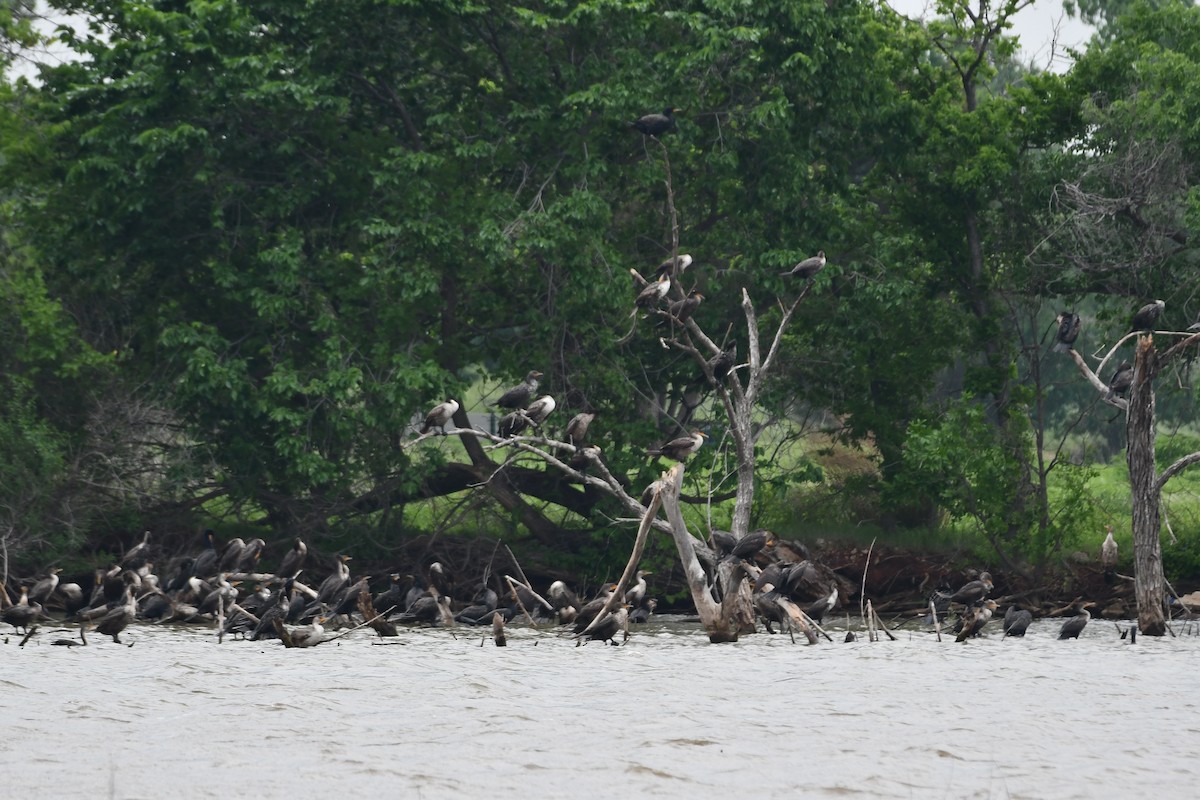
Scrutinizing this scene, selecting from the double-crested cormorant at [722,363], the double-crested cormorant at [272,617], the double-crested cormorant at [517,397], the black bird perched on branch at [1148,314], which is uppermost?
the black bird perched on branch at [1148,314]

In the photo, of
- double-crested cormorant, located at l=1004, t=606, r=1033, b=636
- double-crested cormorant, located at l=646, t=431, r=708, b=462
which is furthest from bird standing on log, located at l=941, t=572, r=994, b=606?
double-crested cormorant, located at l=646, t=431, r=708, b=462

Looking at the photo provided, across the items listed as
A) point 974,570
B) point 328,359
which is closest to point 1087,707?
point 974,570

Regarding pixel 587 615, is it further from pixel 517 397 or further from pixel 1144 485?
pixel 1144 485

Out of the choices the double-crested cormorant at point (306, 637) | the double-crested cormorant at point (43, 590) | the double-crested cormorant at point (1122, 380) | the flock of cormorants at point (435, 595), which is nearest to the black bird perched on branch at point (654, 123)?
the flock of cormorants at point (435, 595)

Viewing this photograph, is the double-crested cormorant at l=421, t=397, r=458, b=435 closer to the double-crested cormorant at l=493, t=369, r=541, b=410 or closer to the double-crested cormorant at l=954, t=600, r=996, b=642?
the double-crested cormorant at l=493, t=369, r=541, b=410

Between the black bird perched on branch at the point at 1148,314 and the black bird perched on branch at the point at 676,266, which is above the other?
the black bird perched on branch at the point at 676,266

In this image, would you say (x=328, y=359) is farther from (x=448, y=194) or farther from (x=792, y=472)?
(x=792, y=472)

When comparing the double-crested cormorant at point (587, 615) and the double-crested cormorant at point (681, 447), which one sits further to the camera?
the double-crested cormorant at point (681, 447)

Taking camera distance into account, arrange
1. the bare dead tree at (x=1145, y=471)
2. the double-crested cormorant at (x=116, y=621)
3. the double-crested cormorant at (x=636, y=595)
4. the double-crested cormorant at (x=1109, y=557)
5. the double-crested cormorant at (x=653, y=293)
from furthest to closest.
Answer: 1. the double-crested cormorant at (x=1109, y=557)
2. the double-crested cormorant at (x=636, y=595)
3. the double-crested cormorant at (x=653, y=293)
4. the double-crested cormorant at (x=116, y=621)
5. the bare dead tree at (x=1145, y=471)

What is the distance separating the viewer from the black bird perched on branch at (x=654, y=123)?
22.4m

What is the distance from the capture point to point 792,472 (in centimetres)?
2566

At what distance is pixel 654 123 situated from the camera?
73.9ft

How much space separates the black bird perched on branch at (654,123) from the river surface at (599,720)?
7.68 meters

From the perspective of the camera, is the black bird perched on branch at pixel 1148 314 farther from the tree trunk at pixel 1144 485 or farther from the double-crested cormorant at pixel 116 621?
the double-crested cormorant at pixel 116 621
